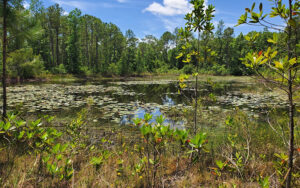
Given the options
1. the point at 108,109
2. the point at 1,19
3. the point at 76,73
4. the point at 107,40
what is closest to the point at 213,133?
the point at 108,109

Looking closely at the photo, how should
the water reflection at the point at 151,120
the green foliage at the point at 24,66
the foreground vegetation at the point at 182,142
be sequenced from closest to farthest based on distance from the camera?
the foreground vegetation at the point at 182,142 < the water reflection at the point at 151,120 < the green foliage at the point at 24,66

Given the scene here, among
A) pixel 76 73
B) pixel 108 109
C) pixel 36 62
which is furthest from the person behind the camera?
pixel 76 73

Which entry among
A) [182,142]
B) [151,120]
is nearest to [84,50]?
[151,120]

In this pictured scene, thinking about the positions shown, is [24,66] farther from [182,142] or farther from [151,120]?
[182,142]

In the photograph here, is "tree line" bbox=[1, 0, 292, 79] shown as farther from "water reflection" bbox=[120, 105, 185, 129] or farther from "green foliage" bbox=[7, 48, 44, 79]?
"water reflection" bbox=[120, 105, 185, 129]

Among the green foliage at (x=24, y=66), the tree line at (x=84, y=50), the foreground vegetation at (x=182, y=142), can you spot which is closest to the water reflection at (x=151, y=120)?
the foreground vegetation at (x=182, y=142)

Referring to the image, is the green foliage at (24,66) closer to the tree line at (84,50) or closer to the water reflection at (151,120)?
the tree line at (84,50)

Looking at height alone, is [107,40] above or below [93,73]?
above

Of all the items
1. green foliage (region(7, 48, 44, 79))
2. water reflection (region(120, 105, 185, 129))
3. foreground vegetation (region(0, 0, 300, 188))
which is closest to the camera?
foreground vegetation (region(0, 0, 300, 188))

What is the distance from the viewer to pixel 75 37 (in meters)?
32.8

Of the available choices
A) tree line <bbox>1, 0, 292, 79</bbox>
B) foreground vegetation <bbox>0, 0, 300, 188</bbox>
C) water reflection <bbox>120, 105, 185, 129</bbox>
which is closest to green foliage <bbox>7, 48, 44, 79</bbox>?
tree line <bbox>1, 0, 292, 79</bbox>

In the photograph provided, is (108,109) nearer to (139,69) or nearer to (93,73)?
(93,73)

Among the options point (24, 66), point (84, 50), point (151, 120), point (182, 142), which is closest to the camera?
point (182, 142)

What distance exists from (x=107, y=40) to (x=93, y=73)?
13.1 m
